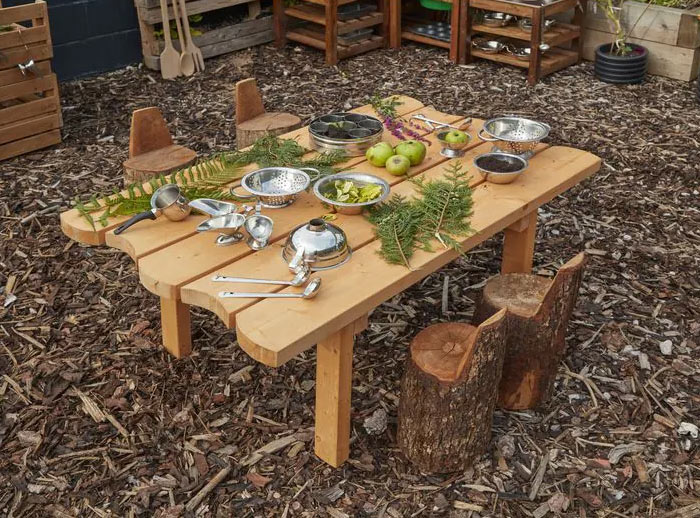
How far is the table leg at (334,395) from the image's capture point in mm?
2846

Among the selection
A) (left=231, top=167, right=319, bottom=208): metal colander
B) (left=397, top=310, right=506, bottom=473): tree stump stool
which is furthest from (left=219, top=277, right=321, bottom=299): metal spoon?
(left=231, top=167, right=319, bottom=208): metal colander

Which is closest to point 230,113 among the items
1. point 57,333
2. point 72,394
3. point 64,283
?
point 64,283

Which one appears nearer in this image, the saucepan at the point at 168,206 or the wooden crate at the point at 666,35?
the saucepan at the point at 168,206

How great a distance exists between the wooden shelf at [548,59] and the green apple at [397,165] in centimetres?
353

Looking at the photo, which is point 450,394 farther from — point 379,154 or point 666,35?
point 666,35

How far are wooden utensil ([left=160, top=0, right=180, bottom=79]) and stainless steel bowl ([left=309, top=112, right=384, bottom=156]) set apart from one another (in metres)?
3.16

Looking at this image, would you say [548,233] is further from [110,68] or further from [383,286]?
[110,68]

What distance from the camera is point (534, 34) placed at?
649 cm

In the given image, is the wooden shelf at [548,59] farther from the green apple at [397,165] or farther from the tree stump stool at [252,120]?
the green apple at [397,165]

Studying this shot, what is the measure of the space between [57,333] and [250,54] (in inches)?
160

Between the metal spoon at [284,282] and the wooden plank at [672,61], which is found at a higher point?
the metal spoon at [284,282]

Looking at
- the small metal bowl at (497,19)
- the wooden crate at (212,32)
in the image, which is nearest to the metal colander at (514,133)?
the small metal bowl at (497,19)

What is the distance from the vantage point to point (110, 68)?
680 cm

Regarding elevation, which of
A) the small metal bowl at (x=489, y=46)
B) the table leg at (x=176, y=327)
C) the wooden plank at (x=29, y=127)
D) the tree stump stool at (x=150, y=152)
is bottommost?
the table leg at (x=176, y=327)
